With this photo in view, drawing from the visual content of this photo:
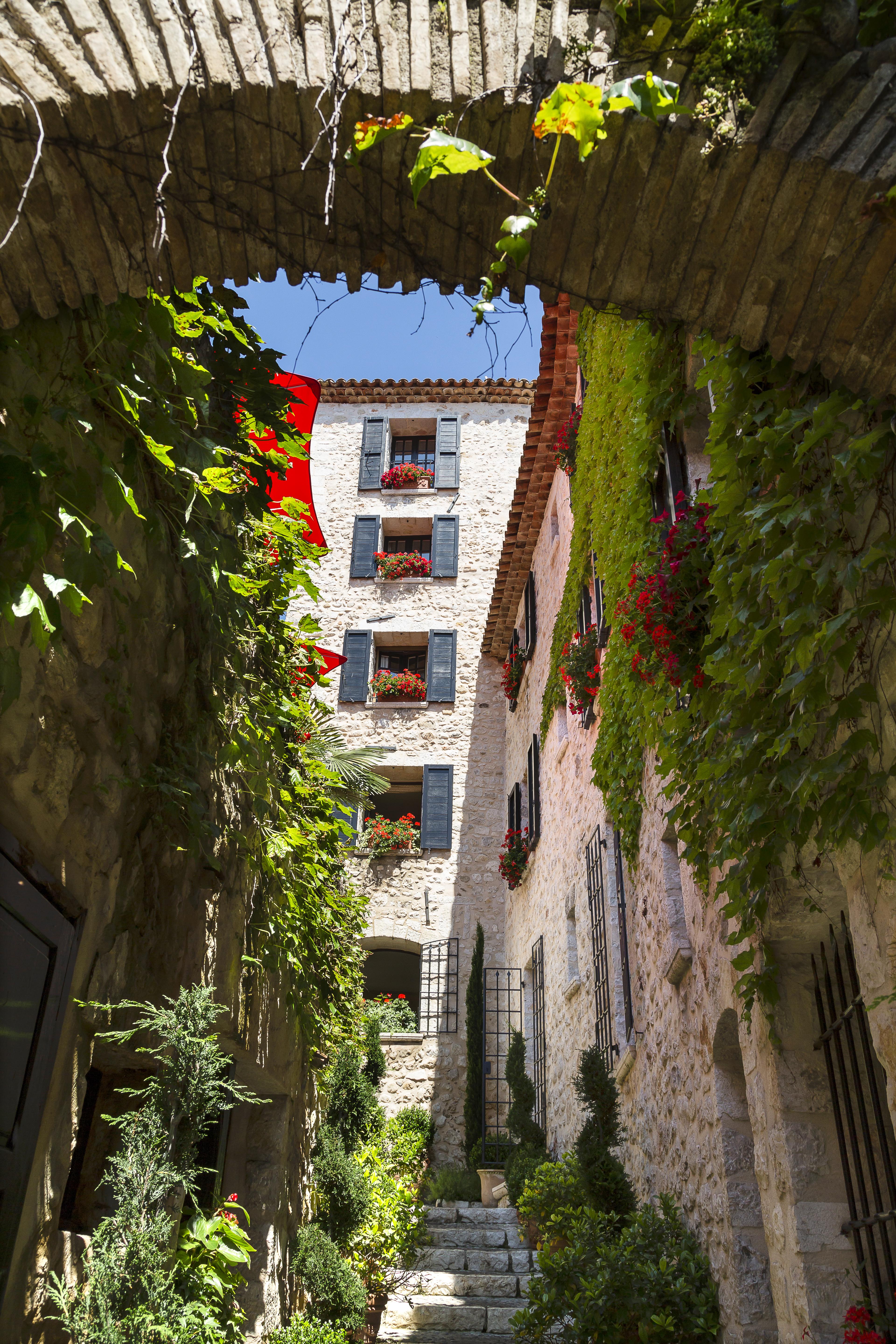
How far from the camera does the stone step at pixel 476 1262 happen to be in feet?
22.7

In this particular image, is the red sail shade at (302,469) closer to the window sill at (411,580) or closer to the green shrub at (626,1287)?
the green shrub at (626,1287)

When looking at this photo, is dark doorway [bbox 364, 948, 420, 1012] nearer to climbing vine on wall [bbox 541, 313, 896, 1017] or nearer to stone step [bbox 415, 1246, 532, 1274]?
stone step [bbox 415, 1246, 532, 1274]

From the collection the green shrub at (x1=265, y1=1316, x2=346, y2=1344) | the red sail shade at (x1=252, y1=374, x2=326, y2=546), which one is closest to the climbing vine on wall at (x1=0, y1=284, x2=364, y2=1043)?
the red sail shade at (x1=252, y1=374, x2=326, y2=546)

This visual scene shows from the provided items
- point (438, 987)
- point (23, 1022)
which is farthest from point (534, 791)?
point (23, 1022)

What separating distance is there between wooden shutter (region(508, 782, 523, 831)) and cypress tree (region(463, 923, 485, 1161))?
145 centimetres

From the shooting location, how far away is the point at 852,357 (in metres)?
2.31

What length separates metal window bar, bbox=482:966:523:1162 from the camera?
1095 centimetres

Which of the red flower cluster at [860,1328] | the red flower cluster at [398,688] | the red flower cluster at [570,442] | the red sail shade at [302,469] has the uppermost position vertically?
the red flower cluster at [398,688]

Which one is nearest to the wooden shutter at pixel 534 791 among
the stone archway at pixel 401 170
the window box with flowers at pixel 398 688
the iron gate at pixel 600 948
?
the window box with flowers at pixel 398 688

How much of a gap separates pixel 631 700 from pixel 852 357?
355 cm

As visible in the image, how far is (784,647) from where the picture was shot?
2680 mm

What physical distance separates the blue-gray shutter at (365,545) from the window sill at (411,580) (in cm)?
10

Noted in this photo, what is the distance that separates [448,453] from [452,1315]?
1308 cm

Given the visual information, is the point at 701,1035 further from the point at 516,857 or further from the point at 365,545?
the point at 365,545
